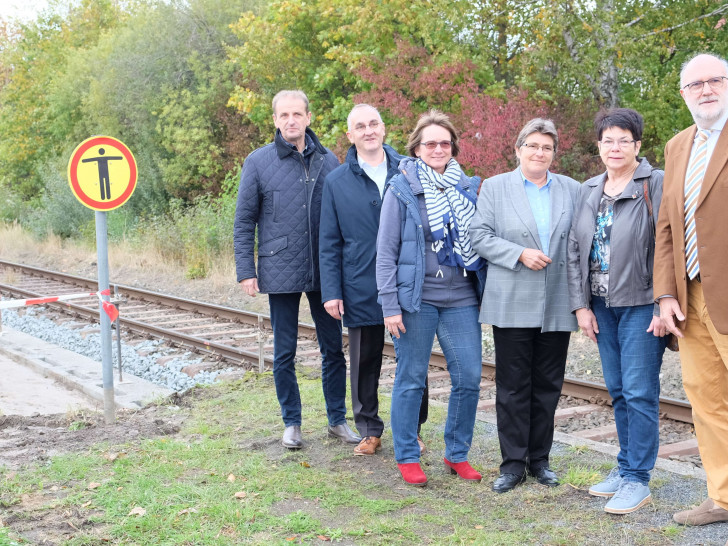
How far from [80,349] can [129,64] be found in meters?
16.7

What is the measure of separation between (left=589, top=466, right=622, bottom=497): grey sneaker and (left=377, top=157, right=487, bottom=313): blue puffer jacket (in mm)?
1370

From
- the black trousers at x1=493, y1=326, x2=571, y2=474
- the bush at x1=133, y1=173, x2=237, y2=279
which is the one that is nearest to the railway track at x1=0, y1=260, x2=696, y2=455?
the black trousers at x1=493, y1=326, x2=571, y2=474

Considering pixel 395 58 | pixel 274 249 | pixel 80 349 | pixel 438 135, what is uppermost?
pixel 395 58

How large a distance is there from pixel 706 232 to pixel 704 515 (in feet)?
4.84

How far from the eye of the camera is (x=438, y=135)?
500 cm

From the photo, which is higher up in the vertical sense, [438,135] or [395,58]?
[395,58]

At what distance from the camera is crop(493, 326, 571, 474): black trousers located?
4.79m

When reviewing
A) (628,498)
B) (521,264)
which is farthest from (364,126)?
(628,498)

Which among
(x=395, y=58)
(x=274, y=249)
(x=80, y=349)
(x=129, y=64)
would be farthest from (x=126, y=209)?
(x=274, y=249)

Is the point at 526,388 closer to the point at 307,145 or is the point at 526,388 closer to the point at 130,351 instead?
the point at 307,145

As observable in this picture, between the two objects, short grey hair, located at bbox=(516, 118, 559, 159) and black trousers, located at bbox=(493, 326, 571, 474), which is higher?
short grey hair, located at bbox=(516, 118, 559, 159)

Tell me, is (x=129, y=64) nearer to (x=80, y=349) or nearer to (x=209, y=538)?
(x=80, y=349)

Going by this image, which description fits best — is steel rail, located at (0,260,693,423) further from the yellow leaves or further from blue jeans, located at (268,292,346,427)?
the yellow leaves

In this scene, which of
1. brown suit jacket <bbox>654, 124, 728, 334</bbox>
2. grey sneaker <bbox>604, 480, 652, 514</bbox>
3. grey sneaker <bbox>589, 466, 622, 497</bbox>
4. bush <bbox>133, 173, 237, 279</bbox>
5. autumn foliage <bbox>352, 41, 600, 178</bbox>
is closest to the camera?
brown suit jacket <bbox>654, 124, 728, 334</bbox>
